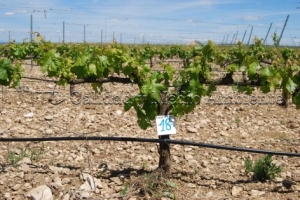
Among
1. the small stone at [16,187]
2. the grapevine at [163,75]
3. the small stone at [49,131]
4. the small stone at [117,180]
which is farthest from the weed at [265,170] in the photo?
the small stone at [49,131]

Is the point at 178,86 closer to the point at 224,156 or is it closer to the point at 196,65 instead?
the point at 196,65

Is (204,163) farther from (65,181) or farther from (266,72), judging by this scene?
(65,181)

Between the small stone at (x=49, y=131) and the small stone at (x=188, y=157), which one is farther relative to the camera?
the small stone at (x=49, y=131)

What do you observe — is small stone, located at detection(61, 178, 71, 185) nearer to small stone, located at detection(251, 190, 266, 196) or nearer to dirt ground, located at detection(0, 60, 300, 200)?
dirt ground, located at detection(0, 60, 300, 200)

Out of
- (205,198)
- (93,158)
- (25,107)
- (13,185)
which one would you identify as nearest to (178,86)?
(205,198)

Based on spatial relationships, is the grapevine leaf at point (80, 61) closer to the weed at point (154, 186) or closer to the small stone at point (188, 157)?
the weed at point (154, 186)

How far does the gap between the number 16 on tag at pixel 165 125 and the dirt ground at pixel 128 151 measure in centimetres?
53

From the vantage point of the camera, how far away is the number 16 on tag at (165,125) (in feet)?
11.7

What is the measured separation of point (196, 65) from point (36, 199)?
2.06m

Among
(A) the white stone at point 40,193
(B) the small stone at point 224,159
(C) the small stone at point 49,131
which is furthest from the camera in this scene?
(C) the small stone at point 49,131

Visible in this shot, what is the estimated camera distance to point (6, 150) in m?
4.58

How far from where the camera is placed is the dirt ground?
11.9ft

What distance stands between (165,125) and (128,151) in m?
1.21

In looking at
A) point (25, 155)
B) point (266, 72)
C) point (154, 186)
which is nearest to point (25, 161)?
point (25, 155)
